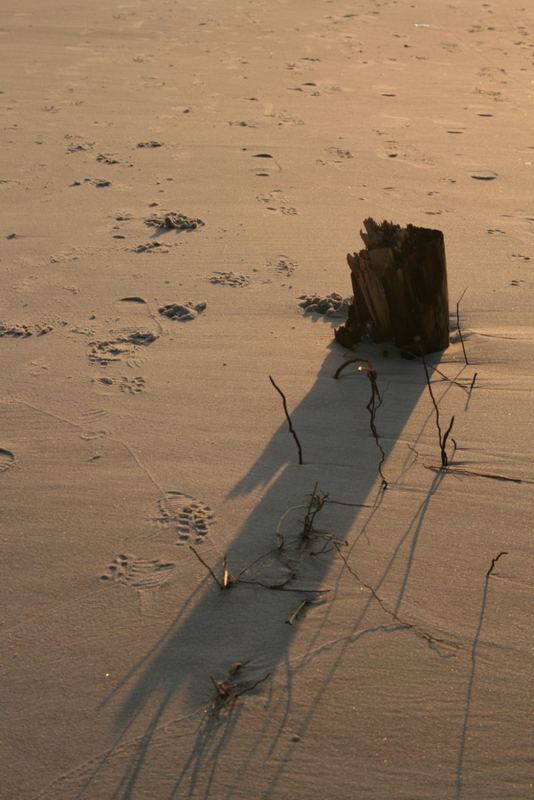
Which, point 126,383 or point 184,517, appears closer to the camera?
point 184,517

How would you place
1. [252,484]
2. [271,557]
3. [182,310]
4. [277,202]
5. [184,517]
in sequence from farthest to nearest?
[277,202]
[182,310]
[252,484]
[184,517]
[271,557]

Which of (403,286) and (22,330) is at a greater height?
(403,286)

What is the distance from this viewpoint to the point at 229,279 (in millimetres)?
4047

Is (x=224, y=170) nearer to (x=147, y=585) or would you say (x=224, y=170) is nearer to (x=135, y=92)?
(x=135, y=92)

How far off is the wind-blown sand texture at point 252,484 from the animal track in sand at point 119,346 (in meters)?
0.01

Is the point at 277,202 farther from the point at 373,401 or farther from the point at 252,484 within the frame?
the point at 252,484

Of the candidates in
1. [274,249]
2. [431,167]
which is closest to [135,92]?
[431,167]

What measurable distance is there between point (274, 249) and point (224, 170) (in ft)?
4.14

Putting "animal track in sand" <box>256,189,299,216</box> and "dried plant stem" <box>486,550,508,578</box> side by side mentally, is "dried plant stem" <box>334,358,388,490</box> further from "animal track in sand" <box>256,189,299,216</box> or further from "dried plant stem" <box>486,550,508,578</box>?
"animal track in sand" <box>256,189,299,216</box>

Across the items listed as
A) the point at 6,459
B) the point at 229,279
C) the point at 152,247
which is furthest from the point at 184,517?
the point at 152,247

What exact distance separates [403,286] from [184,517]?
4.25 ft

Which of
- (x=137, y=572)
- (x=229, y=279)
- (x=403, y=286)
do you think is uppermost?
(x=403, y=286)

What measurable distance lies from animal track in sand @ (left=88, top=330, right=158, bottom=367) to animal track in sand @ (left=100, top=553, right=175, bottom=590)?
114cm

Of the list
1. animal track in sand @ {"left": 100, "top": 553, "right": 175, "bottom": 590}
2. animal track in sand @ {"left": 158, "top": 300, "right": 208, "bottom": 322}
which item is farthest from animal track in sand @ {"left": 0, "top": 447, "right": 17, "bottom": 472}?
animal track in sand @ {"left": 158, "top": 300, "right": 208, "bottom": 322}
